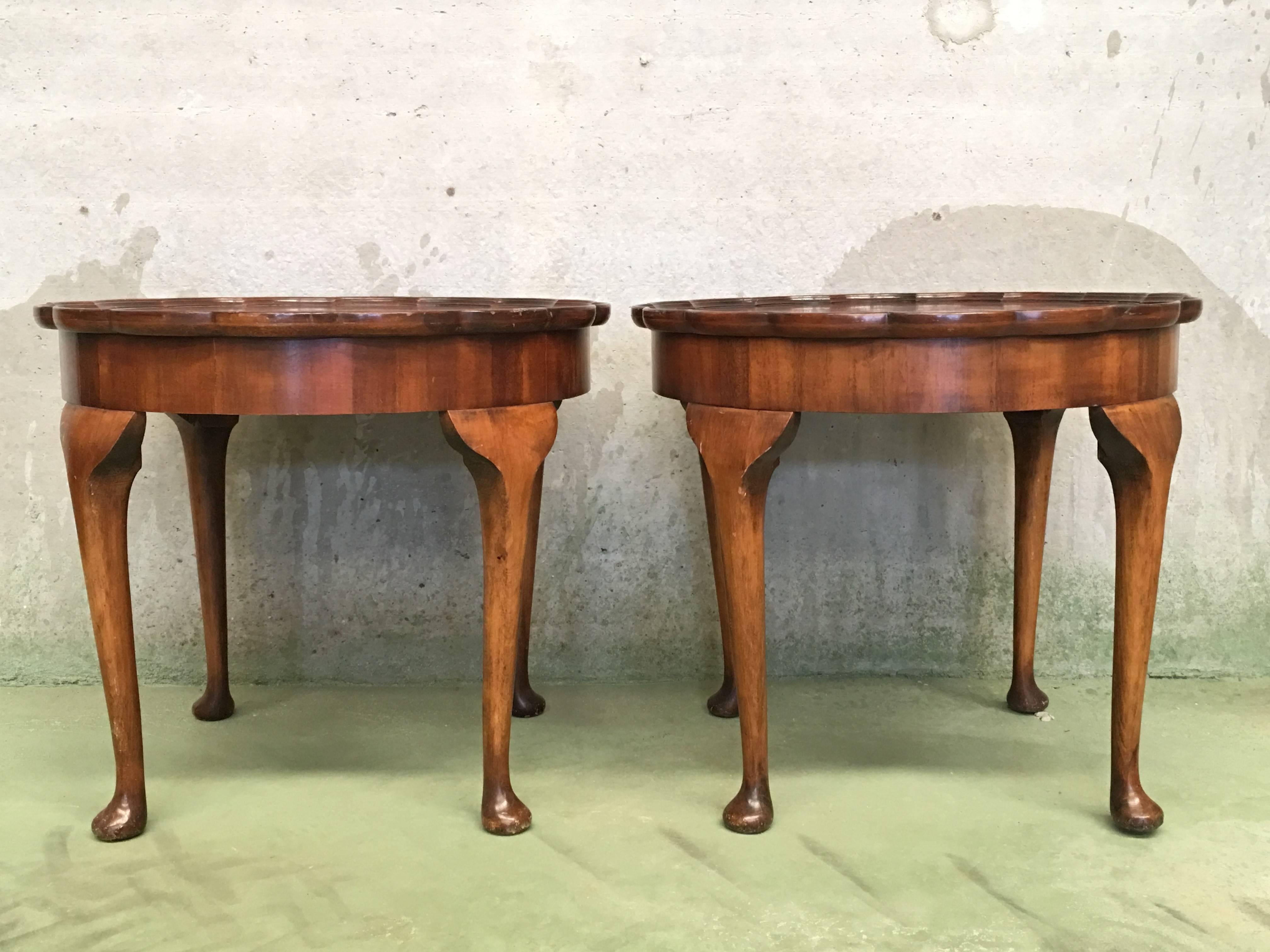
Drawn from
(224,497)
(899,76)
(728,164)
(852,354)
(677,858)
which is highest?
(899,76)

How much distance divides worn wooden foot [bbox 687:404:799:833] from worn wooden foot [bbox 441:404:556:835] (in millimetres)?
264

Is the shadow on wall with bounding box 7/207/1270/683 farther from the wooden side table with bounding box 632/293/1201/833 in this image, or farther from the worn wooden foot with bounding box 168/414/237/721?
the wooden side table with bounding box 632/293/1201/833

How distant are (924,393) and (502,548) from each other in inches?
27.4

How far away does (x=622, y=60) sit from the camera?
102 inches

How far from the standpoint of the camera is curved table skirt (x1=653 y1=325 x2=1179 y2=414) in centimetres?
178

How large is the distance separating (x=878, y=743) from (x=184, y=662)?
1.53m

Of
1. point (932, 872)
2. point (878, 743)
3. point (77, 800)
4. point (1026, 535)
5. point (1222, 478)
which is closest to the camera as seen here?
point (932, 872)

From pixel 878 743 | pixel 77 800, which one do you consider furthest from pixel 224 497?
pixel 878 743

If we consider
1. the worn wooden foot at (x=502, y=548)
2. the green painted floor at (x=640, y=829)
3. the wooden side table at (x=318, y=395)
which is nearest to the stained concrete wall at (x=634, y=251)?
the green painted floor at (x=640, y=829)

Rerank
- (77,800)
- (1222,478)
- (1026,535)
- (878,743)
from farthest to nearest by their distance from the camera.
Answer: (1222,478) → (1026,535) → (878,743) → (77,800)

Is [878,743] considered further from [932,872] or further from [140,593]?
[140,593]

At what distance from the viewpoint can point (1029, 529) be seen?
100 inches

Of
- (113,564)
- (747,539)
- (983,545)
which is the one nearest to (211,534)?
(113,564)

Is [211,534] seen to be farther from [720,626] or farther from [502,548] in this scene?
[720,626]
